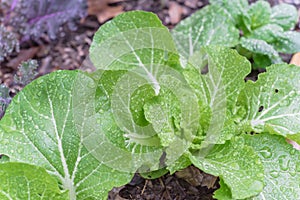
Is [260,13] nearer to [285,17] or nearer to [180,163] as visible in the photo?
[285,17]

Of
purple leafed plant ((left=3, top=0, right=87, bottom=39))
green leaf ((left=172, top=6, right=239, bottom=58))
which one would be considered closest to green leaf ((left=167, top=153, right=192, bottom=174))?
green leaf ((left=172, top=6, right=239, bottom=58))

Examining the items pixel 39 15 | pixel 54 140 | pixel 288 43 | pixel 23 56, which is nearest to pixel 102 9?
pixel 39 15

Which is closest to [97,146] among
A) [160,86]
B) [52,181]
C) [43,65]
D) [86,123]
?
[86,123]

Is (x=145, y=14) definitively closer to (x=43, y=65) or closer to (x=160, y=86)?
(x=160, y=86)

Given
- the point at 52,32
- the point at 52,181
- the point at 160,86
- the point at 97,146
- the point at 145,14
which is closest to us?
the point at 52,181

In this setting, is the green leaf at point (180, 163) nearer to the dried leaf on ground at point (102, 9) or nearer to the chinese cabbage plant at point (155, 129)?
the chinese cabbage plant at point (155, 129)

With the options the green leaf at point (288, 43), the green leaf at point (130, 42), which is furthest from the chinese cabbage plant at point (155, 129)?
the green leaf at point (288, 43)
